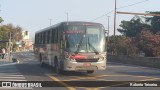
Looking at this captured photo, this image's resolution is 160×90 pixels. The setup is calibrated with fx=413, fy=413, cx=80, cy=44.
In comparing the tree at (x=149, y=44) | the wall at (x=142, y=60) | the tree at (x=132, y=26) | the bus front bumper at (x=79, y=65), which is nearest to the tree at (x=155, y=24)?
the tree at (x=132, y=26)

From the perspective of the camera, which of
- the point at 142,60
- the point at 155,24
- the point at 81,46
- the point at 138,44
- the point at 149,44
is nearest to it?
the point at 81,46

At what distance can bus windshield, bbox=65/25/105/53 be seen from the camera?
72.9 ft

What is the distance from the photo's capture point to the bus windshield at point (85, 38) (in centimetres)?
2222

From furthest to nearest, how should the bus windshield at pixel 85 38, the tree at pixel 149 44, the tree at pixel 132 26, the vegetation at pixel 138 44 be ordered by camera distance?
the tree at pixel 132 26 < the vegetation at pixel 138 44 < the tree at pixel 149 44 < the bus windshield at pixel 85 38

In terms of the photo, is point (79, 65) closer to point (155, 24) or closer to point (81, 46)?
point (81, 46)

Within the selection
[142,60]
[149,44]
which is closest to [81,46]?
[142,60]

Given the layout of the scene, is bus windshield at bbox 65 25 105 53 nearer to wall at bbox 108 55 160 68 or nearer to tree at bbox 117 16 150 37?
wall at bbox 108 55 160 68

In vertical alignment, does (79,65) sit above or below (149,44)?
below

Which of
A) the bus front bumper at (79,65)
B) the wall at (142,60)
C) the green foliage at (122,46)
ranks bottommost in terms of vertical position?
the wall at (142,60)

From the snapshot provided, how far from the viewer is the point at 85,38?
73.5 feet

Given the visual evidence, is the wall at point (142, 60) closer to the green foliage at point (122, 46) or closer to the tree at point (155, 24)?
the green foliage at point (122, 46)

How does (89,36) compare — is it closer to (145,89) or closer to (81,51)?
(81,51)

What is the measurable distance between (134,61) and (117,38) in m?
20.8

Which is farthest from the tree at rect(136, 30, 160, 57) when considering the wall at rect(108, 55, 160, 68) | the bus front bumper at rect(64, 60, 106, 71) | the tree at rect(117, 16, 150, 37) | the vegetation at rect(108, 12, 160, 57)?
the tree at rect(117, 16, 150, 37)
